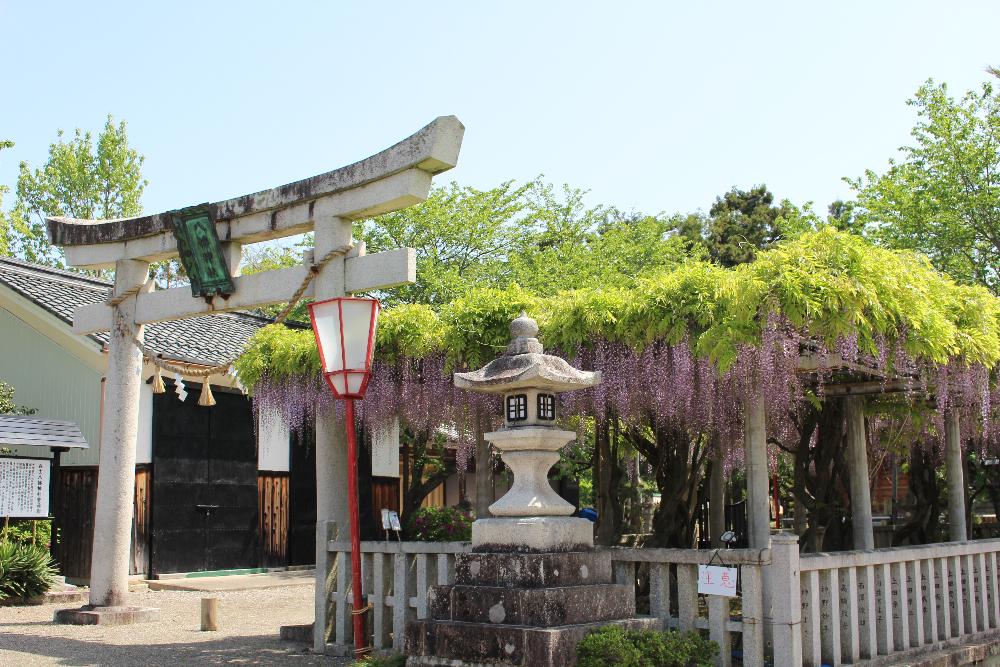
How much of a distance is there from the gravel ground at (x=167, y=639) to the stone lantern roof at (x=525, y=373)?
2.47 metres

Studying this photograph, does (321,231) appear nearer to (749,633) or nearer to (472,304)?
(472,304)

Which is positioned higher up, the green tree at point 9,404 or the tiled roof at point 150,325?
the tiled roof at point 150,325

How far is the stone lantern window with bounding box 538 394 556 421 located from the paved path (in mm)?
2487

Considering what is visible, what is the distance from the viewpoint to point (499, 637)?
18.6 ft

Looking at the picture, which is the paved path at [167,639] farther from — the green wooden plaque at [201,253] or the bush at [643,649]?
the green wooden plaque at [201,253]

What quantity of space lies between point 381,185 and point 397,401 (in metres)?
1.91

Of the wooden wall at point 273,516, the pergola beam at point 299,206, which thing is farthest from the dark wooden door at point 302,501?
the pergola beam at point 299,206

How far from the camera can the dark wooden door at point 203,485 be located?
12852 mm

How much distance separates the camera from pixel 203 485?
43.8 ft

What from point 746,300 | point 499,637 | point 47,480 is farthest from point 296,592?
point 746,300

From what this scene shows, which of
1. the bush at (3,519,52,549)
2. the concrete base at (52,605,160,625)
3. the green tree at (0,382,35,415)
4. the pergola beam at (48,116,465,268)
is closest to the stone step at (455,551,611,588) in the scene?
the pergola beam at (48,116,465,268)

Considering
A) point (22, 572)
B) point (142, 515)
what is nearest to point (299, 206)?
point (22, 572)

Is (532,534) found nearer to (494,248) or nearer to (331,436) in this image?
(331,436)

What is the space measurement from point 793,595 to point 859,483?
3.06 meters
